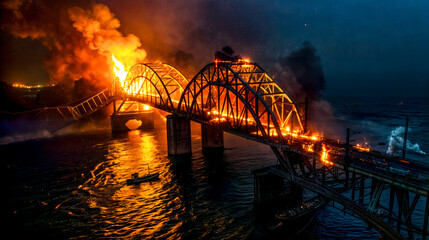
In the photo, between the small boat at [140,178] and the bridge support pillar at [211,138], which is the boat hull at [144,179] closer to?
the small boat at [140,178]

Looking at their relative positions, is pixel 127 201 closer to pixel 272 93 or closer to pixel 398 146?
pixel 272 93

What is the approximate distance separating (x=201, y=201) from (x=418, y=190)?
25.6 m

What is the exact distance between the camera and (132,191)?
39.9 metres

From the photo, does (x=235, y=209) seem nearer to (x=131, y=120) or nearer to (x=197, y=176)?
(x=197, y=176)

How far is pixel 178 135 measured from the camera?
191 ft

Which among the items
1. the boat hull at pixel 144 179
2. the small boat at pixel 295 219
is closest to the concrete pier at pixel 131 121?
the boat hull at pixel 144 179

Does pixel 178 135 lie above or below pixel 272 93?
below

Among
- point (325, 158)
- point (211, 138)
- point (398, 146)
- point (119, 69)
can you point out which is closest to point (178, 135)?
point (211, 138)

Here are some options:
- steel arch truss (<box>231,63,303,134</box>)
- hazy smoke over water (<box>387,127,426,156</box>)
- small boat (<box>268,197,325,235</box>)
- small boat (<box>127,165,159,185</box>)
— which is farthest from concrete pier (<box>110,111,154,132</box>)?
hazy smoke over water (<box>387,127,426,156</box>)

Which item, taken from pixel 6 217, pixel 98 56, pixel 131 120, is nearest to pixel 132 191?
pixel 6 217

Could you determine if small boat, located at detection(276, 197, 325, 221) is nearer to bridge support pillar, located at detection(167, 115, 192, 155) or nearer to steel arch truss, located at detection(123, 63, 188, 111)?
bridge support pillar, located at detection(167, 115, 192, 155)

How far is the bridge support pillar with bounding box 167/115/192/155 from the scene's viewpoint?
5728cm

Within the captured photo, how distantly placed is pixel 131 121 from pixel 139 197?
2382 inches

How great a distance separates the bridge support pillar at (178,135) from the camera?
188 feet
